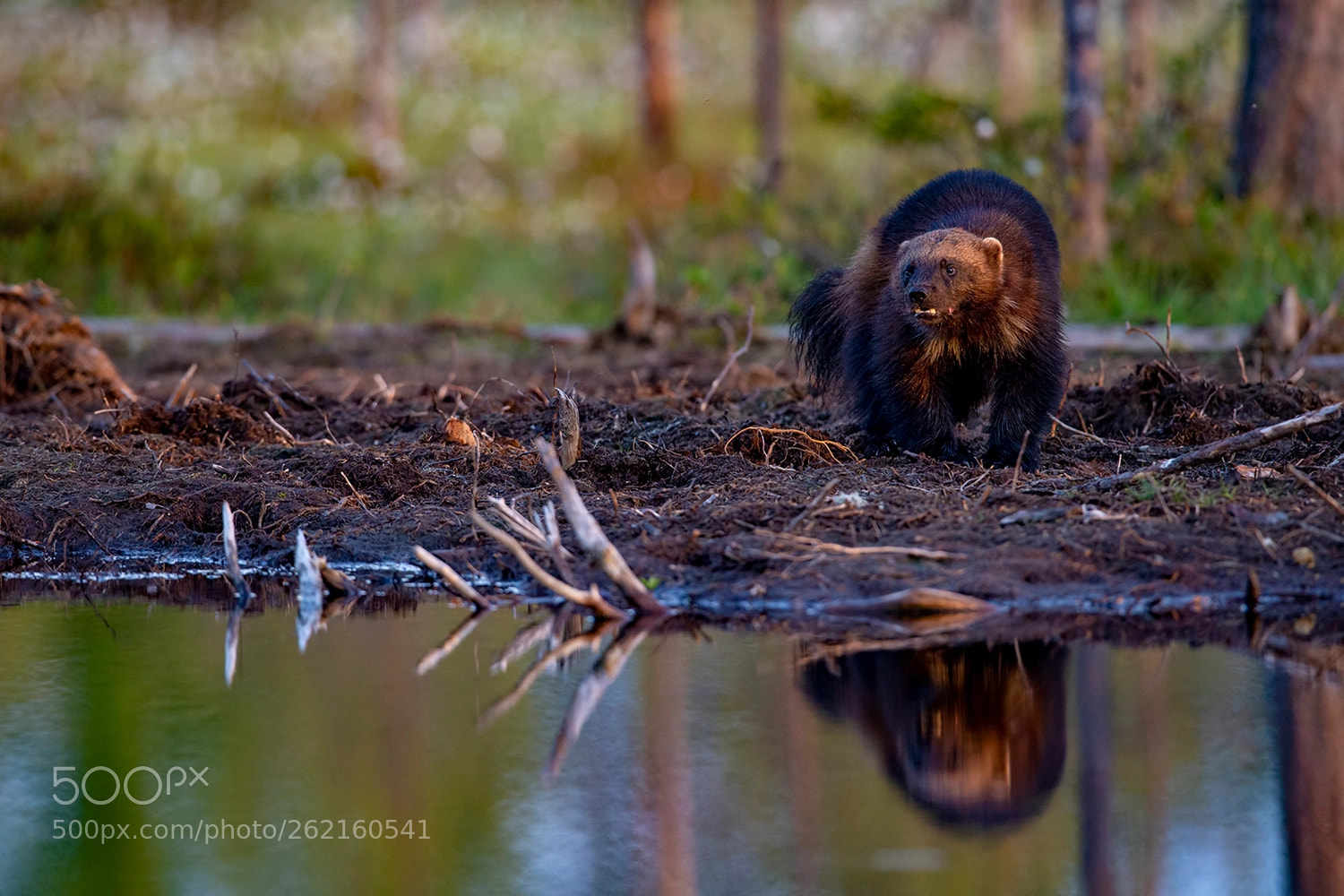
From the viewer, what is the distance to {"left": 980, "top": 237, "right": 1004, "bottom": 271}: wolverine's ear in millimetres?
5688

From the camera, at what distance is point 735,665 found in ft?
13.7

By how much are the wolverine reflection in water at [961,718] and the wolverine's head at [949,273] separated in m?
1.77

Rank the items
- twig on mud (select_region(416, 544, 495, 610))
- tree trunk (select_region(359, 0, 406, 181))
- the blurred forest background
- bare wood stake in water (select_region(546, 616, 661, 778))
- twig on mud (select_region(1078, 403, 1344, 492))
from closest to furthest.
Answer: bare wood stake in water (select_region(546, 616, 661, 778)) → twig on mud (select_region(416, 544, 495, 610)) → twig on mud (select_region(1078, 403, 1344, 492)) → the blurred forest background → tree trunk (select_region(359, 0, 406, 181))

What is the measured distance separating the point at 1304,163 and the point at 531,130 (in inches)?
602

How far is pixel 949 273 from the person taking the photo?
5625 millimetres

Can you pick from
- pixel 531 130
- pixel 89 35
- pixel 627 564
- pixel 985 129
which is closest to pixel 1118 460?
pixel 627 564

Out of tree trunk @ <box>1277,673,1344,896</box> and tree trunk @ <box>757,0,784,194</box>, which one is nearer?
tree trunk @ <box>1277,673,1344,896</box>

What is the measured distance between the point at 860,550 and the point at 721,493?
35.3 inches

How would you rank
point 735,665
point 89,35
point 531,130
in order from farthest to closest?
point 89,35 → point 531,130 → point 735,665

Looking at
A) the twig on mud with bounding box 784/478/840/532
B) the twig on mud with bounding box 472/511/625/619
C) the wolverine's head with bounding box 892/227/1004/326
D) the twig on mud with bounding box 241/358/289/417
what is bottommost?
the twig on mud with bounding box 472/511/625/619

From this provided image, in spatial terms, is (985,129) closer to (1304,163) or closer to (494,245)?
(1304,163)

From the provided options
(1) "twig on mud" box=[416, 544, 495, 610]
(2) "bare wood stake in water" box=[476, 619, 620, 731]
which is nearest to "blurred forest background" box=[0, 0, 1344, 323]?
(1) "twig on mud" box=[416, 544, 495, 610]

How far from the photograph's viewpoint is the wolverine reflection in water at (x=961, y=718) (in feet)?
11.1

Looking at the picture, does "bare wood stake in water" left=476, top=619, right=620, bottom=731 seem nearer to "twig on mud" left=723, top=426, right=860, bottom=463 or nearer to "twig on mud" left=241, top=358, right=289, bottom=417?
"twig on mud" left=723, top=426, right=860, bottom=463
